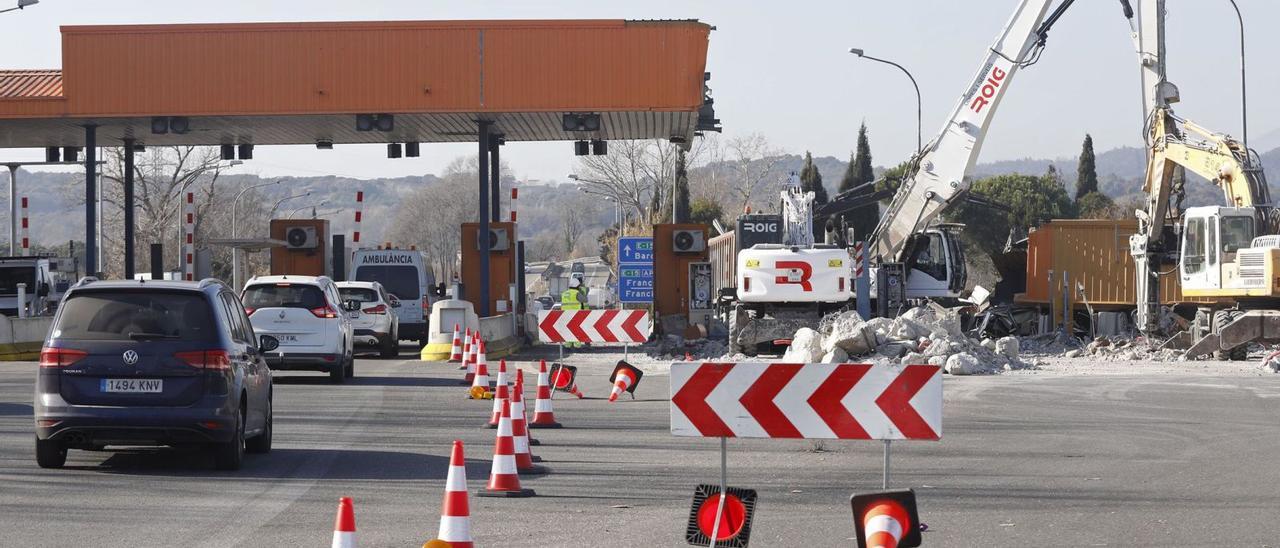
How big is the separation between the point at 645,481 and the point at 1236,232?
2187 centimetres

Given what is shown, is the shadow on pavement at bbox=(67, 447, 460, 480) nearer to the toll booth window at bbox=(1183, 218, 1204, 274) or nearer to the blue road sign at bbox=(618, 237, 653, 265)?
the toll booth window at bbox=(1183, 218, 1204, 274)

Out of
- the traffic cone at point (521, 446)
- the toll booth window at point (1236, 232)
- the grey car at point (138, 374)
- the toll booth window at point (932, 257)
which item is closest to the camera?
the grey car at point (138, 374)

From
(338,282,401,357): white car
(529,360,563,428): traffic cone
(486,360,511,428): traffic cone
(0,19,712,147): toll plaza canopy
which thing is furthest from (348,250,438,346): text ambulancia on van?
(529,360,563,428): traffic cone

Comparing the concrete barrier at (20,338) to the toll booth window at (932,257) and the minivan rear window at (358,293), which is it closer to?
the minivan rear window at (358,293)

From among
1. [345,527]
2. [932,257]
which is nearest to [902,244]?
[932,257]

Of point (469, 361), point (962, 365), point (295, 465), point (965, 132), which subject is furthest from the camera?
point (965, 132)

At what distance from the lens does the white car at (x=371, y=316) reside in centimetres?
Result: 3098

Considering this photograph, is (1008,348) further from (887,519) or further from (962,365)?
(887,519)

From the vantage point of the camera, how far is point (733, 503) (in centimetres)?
813

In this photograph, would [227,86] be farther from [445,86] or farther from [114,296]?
[114,296]

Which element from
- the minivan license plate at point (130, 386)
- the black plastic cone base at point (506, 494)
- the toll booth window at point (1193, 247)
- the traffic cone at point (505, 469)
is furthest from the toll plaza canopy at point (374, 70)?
the black plastic cone base at point (506, 494)

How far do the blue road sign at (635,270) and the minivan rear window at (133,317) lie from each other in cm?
2421

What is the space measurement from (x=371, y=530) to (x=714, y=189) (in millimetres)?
106986

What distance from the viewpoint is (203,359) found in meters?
12.5
